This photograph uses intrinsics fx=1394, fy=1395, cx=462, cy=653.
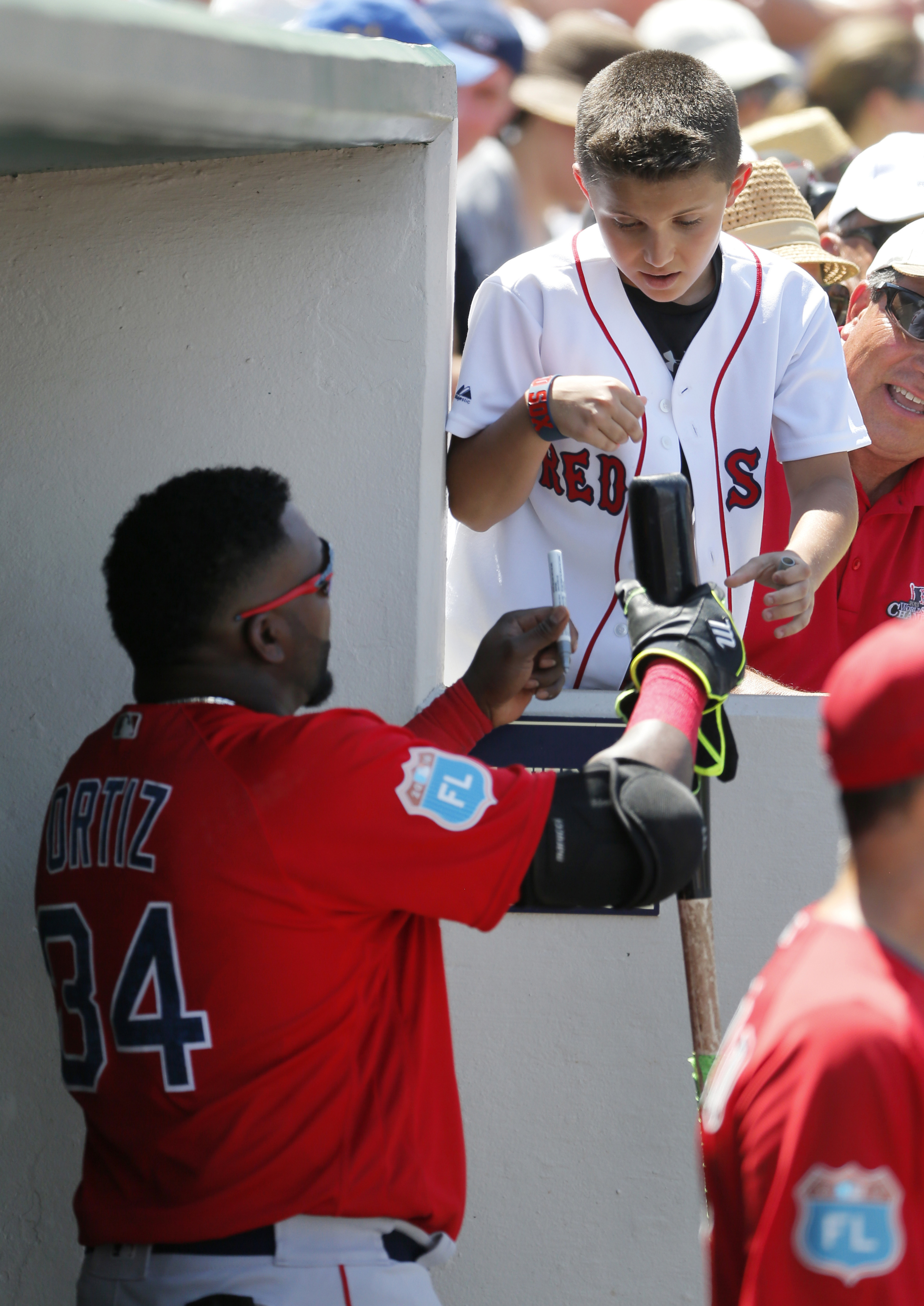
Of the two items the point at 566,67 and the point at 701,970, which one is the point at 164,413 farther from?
the point at 566,67

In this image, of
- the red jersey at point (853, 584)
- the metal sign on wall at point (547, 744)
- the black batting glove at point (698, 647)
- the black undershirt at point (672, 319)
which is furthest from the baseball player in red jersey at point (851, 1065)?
the red jersey at point (853, 584)

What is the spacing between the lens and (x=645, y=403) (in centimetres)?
252

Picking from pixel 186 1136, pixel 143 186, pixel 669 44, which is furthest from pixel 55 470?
pixel 669 44

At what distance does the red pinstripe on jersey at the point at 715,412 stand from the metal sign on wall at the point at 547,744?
0.47m

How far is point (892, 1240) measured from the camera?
120 centimetres

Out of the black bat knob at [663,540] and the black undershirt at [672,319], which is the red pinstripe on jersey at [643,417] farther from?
the black bat knob at [663,540]

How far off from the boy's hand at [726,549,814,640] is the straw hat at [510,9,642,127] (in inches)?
124

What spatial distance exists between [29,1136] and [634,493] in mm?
1668

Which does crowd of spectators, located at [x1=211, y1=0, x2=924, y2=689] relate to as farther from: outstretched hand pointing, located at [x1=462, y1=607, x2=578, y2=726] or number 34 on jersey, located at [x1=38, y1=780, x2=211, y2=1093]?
number 34 on jersey, located at [x1=38, y1=780, x2=211, y2=1093]

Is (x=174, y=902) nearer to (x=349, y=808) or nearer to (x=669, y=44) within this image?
(x=349, y=808)

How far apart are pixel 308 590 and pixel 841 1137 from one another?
3.36ft

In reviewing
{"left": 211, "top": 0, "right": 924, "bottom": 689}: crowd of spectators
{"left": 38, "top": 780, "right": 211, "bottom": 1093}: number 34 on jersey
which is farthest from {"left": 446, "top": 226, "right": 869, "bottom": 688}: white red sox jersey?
{"left": 38, "top": 780, "right": 211, "bottom": 1093}: number 34 on jersey

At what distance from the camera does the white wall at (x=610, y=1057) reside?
257cm

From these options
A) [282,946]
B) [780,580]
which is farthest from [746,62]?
[282,946]
